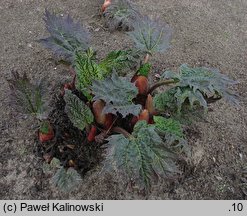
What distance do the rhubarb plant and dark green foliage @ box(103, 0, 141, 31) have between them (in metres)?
0.58

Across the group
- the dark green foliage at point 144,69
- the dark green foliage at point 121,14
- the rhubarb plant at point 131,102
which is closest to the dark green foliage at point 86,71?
the rhubarb plant at point 131,102

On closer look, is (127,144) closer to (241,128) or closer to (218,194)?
(218,194)

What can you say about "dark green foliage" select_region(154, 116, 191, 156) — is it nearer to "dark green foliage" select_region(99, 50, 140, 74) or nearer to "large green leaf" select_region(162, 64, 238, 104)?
"large green leaf" select_region(162, 64, 238, 104)

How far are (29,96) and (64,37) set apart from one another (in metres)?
0.35

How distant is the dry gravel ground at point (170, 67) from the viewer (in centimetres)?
177

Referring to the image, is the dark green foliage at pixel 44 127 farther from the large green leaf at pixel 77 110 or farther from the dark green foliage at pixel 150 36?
the dark green foliage at pixel 150 36

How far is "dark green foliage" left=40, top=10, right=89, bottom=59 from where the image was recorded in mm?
1729

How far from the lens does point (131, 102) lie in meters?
1.57

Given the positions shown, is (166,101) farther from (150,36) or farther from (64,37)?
(64,37)

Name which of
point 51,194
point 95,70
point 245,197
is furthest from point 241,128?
point 51,194

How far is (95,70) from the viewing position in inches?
64.9

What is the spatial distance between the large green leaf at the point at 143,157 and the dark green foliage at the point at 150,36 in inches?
17.1

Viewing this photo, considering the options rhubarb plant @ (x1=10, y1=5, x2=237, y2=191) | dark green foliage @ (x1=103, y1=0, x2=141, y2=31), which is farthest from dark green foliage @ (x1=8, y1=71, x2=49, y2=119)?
dark green foliage @ (x1=103, y1=0, x2=141, y2=31)

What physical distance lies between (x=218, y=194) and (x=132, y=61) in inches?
27.9
